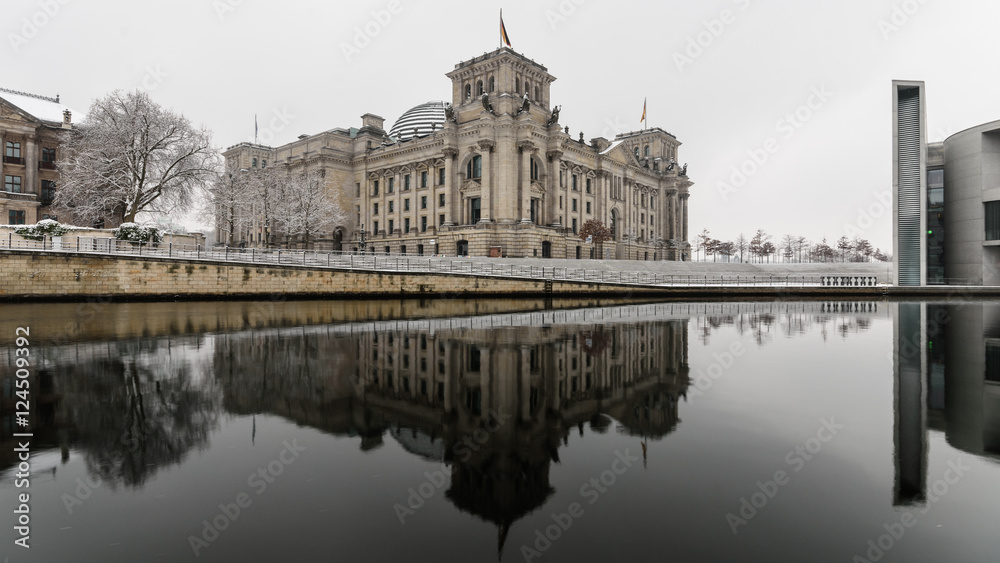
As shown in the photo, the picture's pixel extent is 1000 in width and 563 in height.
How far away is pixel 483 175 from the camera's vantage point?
61.8 meters

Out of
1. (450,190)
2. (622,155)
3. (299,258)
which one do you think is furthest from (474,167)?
(299,258)

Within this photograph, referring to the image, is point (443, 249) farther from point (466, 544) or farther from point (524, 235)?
point (466, 544)

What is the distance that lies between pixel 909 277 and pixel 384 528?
60.6 m

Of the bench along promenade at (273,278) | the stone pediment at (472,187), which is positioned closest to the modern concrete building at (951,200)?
the bench along promenade at (273,278)

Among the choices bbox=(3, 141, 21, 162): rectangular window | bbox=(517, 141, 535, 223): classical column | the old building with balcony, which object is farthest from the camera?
bbox=(517, 141, 535, 223): classical column

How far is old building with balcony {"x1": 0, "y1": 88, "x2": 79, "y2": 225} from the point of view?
4925cm

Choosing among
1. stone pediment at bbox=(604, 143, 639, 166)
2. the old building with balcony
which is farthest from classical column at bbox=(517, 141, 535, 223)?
the old building with balcony

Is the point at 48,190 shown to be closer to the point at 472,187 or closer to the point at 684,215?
the point at 472,187

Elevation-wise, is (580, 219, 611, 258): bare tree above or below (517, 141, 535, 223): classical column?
below

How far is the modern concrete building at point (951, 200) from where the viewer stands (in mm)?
46875

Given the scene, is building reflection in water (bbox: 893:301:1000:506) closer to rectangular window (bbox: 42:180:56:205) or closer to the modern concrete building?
the modern concrete building

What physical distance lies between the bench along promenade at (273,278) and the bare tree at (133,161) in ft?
32.0

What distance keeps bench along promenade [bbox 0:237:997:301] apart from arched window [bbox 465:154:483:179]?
851 inches

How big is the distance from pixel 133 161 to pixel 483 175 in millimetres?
35229
